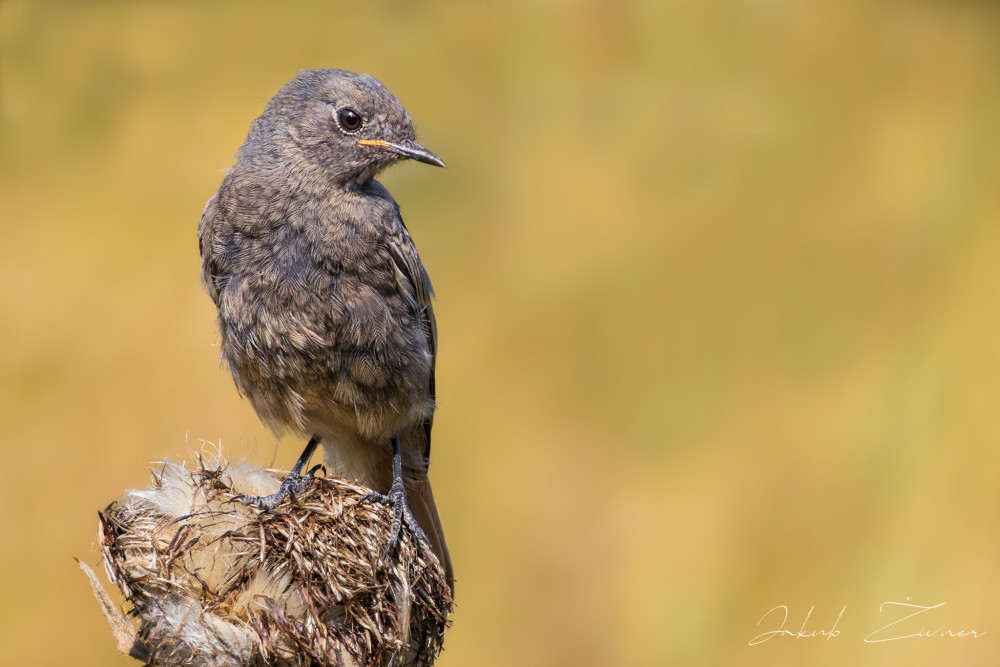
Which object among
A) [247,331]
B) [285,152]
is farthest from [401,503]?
[285,152]

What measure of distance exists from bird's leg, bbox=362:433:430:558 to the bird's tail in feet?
0.37

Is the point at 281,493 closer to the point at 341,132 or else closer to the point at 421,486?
the point at 421,486

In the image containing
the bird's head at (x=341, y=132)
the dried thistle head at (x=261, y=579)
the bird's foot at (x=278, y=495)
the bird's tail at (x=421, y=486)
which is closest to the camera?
the dried thistle head at (x=261, y=579)

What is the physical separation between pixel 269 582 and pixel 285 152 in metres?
1.95

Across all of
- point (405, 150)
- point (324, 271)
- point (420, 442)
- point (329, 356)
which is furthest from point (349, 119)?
point (420, 442)

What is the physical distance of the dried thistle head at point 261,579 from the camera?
2.84m

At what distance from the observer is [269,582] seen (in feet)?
9.62

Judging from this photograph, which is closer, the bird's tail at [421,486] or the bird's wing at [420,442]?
the bird's wing at [420,442]

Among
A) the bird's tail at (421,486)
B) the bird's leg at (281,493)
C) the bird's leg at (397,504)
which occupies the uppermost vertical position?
the bird's leg at (281,493)

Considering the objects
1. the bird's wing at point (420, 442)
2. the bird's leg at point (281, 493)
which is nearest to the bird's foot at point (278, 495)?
the bird's leg at point (281, 493)

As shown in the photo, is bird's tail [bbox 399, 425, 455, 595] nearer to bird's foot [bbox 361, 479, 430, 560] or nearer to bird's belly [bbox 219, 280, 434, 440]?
bird's belly [bbox 219, 280, 434, 440]

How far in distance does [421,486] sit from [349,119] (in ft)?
5.91

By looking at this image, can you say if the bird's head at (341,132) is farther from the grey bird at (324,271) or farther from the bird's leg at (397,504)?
the bird's leg at (397,504)

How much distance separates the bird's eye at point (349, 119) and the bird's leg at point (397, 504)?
4.86ft
